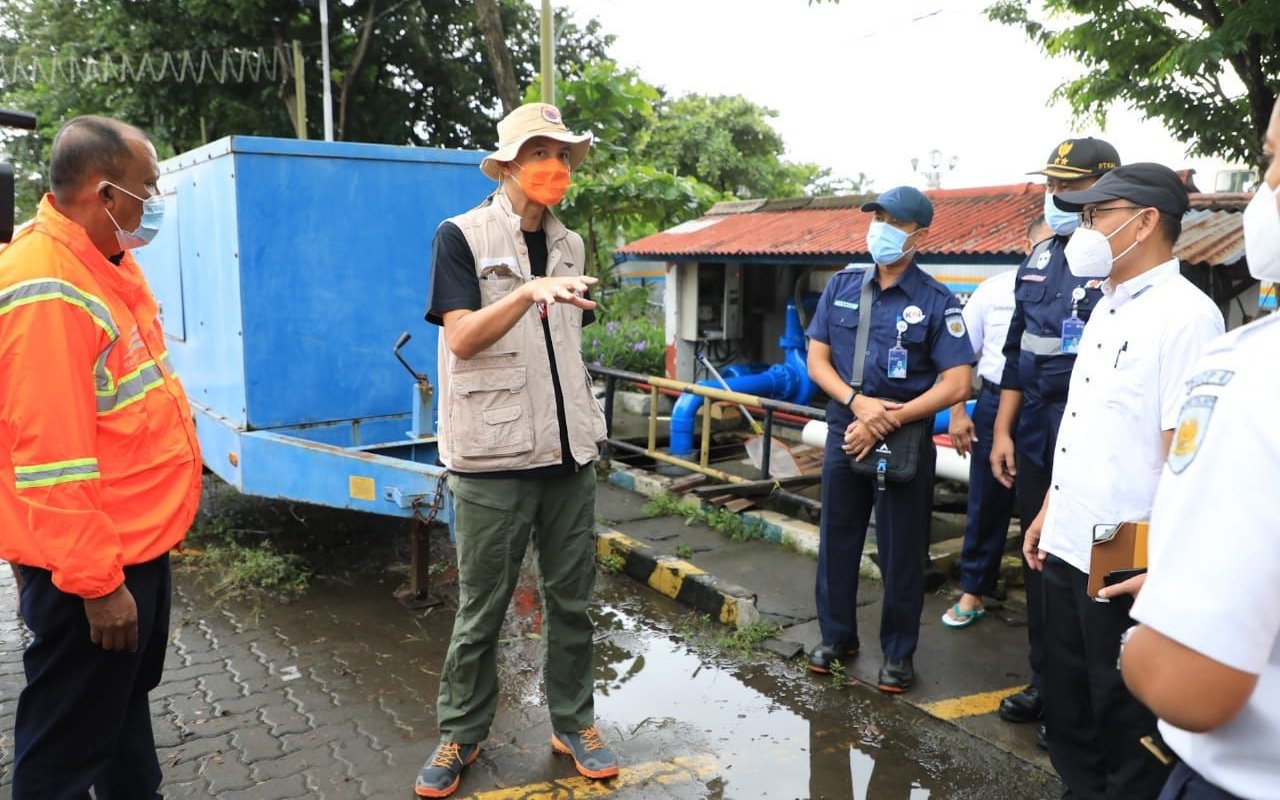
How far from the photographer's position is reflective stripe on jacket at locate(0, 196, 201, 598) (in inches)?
84.8

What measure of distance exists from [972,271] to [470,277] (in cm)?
546

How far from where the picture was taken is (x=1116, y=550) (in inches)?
91.4

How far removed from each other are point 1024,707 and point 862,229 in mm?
5929

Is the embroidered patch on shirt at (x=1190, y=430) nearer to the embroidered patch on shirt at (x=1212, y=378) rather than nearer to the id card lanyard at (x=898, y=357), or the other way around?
the embroidered patch on shirt at (x=1212, y=378)

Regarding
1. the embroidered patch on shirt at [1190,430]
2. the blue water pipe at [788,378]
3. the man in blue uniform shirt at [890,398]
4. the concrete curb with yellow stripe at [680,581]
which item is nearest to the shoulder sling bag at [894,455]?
the man in blue uniform shirt at [890,398]

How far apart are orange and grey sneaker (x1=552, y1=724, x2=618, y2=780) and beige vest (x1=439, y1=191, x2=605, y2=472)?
1.02m

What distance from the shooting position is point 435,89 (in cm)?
1739

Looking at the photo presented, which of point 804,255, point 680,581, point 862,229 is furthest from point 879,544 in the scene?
point 862,229

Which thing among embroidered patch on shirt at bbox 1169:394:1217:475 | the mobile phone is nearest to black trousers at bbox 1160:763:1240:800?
embroidered patch on shirt at bbox 1169:394:1217:475

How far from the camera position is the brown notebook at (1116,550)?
87.6 inches

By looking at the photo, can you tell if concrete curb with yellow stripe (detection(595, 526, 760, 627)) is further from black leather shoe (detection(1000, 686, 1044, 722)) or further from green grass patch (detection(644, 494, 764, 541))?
black leather shoe (detection(1000, 686, 1044, 722))

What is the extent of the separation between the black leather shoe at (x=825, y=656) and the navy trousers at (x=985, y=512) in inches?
36.6

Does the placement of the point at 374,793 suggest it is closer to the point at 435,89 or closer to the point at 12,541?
the point at 12,541

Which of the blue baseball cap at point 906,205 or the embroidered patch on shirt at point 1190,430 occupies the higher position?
the blue baseball cap at point 906,205
